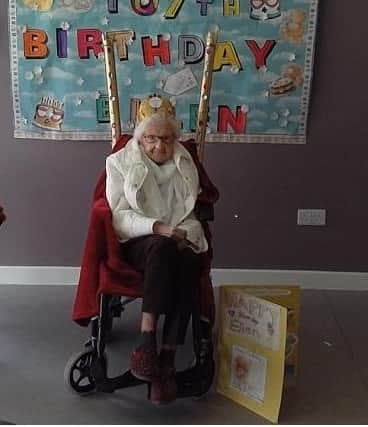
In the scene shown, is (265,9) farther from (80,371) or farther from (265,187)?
(80,371)

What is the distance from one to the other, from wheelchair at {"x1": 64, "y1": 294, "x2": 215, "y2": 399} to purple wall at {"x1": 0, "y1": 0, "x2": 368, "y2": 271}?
3.85 feet

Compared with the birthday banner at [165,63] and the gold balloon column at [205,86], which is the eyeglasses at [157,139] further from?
the birthday banner at [165,63]

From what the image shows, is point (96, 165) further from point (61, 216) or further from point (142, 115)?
point (142, 115)

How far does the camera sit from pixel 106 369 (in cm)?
→ 277

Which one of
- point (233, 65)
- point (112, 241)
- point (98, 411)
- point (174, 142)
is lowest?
point (98, 411)

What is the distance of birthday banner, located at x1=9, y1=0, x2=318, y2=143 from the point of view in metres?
3.66

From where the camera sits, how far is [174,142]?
3.09 m

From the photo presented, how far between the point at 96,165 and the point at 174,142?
0.90 meters

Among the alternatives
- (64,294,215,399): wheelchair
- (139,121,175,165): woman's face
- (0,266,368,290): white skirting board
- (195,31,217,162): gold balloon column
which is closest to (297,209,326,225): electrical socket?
(0,266,368,290): white skirting board

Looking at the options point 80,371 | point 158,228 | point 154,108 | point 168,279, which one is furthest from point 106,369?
point 154,108

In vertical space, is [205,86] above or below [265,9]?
below

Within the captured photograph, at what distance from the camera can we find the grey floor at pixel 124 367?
8.82ft

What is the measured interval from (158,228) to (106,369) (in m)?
0.57

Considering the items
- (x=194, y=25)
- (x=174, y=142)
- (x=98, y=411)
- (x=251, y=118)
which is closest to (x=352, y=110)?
(x=251, y=118)
